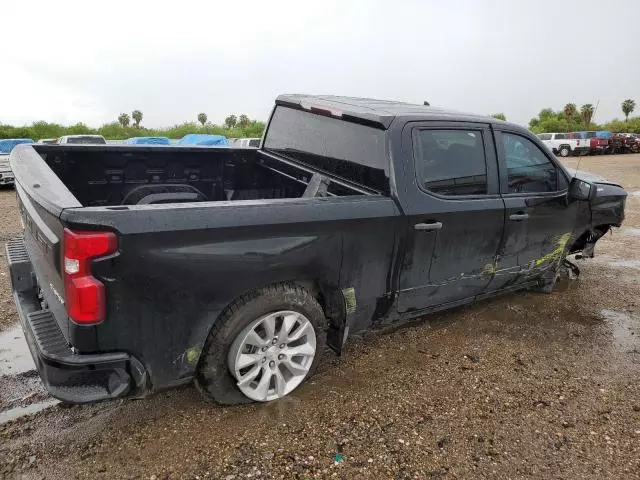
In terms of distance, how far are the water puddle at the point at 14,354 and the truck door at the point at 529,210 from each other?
11.4 ft

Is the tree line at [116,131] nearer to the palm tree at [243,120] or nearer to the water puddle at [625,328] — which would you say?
the palm tree at [243,120]

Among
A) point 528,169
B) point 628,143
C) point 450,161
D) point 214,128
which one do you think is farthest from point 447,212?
point 214,128

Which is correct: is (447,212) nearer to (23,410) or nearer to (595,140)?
(23,410)

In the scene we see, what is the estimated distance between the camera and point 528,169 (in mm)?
3969

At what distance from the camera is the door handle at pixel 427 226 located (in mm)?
3113

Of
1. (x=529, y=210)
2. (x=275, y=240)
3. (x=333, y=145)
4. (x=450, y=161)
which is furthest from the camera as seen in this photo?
(x=529, y=210)

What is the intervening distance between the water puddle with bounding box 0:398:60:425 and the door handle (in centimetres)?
243

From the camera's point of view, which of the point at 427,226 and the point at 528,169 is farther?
the point at 528,169

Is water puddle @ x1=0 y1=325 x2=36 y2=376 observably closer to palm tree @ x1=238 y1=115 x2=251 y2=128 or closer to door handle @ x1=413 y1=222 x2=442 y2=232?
door handle @ x1=413 y1=222 x2=442 y2=232

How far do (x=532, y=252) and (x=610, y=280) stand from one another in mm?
2028

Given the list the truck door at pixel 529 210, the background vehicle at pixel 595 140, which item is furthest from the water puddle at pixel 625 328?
the background vehicle at pixel 595 140

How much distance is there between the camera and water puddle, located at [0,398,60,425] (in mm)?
2771

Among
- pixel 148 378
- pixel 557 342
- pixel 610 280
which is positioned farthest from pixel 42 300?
pixel 610 280

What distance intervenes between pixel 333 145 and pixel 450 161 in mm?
822
